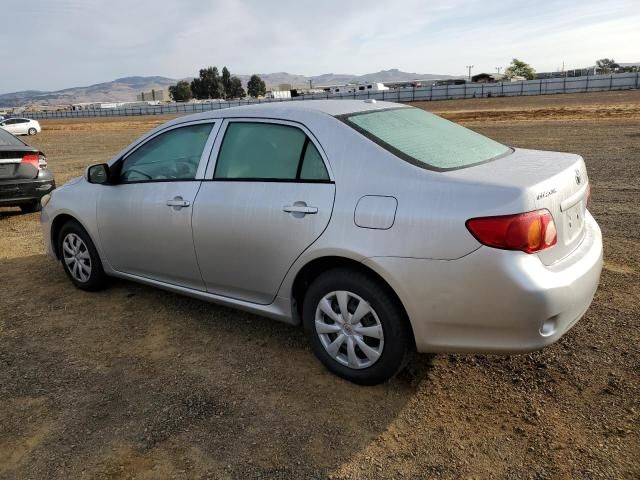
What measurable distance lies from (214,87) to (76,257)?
14542 cm

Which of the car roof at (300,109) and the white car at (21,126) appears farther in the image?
the white car at (21,126)

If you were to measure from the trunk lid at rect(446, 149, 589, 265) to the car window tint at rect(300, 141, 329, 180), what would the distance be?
76cm

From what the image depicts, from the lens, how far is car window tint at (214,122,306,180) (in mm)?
3340

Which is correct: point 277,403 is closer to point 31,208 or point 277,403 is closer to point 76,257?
point 76,257

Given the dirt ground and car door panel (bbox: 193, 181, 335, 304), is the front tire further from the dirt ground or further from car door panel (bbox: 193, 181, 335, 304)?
car door panel (bbox: 193, 181, 335, 304)

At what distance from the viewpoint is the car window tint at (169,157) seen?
3.90 m

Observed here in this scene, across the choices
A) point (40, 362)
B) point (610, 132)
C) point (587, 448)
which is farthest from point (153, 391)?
point (610, 132)

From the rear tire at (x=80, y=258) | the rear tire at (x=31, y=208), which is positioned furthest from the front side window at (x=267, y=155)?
the rear tire at (x=31, y=208)

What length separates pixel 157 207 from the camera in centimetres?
398

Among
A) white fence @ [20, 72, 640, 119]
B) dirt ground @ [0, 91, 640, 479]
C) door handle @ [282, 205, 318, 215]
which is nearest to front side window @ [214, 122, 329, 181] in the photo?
door handle @ [282, 205, 318, 215]

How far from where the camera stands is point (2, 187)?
7.77m

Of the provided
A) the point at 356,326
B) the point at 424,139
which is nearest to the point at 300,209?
the point at 356,326

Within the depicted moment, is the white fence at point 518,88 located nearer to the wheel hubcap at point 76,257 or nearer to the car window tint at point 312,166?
the wheel hubcap at point 76,257

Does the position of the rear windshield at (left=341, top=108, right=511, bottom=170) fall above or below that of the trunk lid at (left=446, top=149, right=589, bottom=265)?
above
